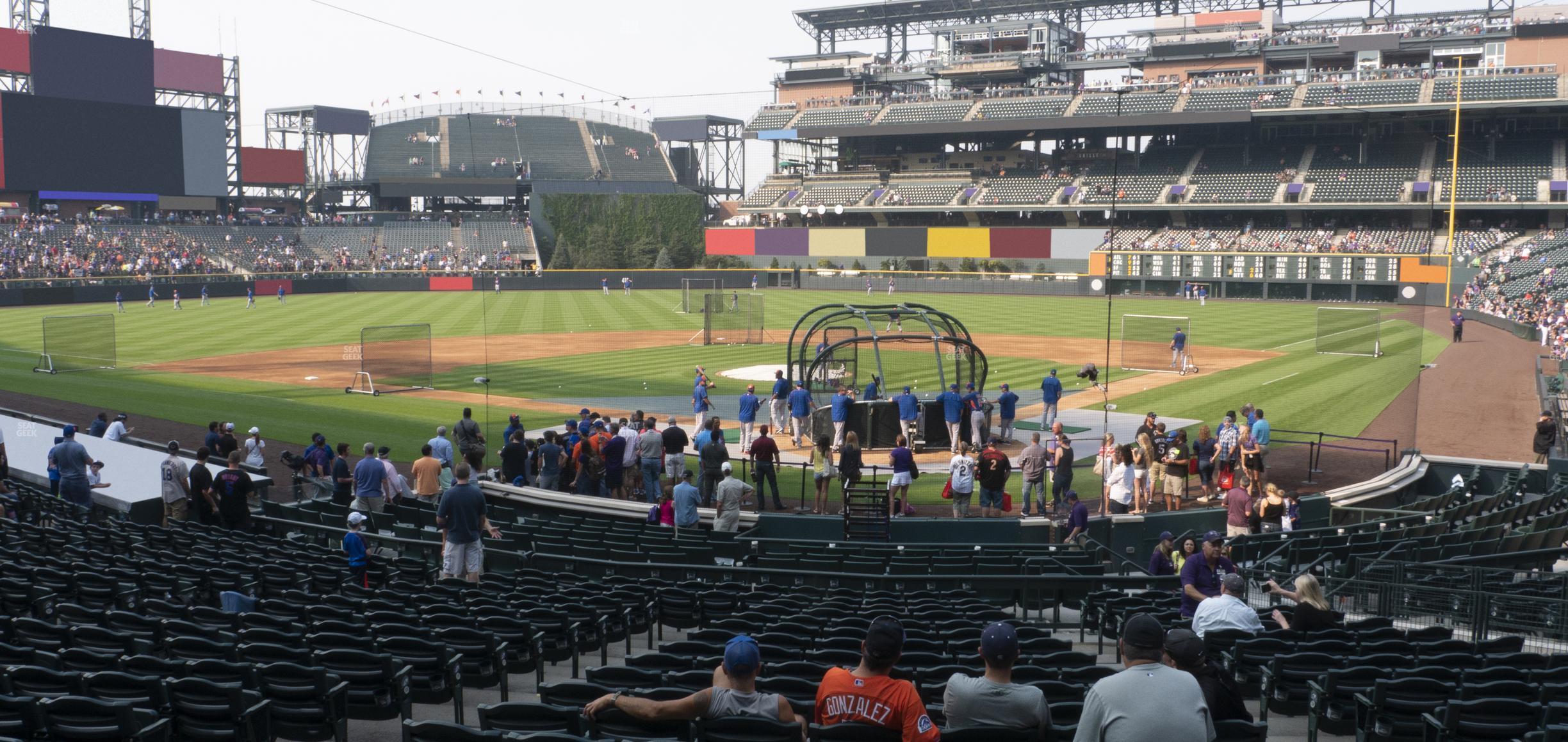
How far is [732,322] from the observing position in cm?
4797

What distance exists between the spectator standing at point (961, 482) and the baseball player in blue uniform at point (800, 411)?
6150mm

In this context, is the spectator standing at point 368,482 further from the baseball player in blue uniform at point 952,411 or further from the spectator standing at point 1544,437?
the spectator standing at point 1544,437

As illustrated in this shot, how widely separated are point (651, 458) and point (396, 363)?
60.5ft

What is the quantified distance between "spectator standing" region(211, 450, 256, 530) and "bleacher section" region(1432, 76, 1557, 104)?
69.0m

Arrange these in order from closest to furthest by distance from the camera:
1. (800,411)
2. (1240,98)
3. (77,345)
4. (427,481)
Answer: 1. (427,481)
2. (800,411)
3. (77,345)
4. (1240,98)

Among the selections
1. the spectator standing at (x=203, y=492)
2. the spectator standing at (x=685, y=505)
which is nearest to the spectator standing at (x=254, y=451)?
the spectator standing at (x=203, y=492)

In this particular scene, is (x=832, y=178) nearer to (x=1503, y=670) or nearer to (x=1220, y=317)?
(x=1220, y=317)

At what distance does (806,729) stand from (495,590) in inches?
236

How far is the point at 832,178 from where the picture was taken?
96.1 metres

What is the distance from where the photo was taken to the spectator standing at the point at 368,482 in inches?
612

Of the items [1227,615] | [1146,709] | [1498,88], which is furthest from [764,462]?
[1498,88]

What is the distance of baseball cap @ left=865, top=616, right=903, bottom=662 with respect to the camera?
512cm

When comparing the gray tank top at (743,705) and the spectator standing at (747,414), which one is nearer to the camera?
the gray tank top at (743,705)

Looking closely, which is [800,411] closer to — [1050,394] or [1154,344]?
[1050,394]
